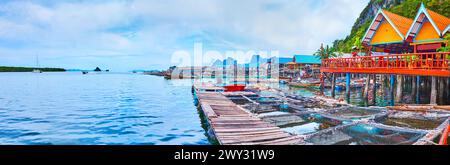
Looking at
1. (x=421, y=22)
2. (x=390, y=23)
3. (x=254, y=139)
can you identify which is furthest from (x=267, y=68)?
(x=254, y=139)

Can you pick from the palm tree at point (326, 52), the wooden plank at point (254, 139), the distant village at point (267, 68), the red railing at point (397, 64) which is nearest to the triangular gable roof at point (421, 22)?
the red railing at point (397, 64)

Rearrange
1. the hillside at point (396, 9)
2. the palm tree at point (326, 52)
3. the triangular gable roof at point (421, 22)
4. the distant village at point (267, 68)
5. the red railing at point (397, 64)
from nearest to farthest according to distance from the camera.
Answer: the red railing at point (397, 64)
the triangular gable roof at point (421, 22)
the hillside at point (396, 9)
the palm tree at point (326, 52)
the distant village at point (267, 68)

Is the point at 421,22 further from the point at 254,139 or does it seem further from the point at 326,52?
the point at 326,52

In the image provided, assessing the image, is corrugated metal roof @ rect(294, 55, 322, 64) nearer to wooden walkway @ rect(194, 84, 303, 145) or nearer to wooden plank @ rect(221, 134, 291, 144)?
wooden walkway @ rect(194, 84, 303, 145)

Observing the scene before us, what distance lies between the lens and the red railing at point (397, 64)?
14.9 meters

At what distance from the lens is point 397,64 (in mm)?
16859

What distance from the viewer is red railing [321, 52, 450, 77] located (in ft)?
48.8

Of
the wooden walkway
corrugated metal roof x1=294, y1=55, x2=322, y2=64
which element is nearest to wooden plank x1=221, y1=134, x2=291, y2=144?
the wooden walkway

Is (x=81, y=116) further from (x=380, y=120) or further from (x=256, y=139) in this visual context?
(x=380, y=120)

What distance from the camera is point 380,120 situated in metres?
13.0

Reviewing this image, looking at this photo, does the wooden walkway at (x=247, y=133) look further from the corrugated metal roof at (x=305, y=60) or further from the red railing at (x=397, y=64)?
the corrugated metal roof at (x=305, y=60)

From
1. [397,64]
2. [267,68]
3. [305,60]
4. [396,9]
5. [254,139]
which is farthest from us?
[267,68]
